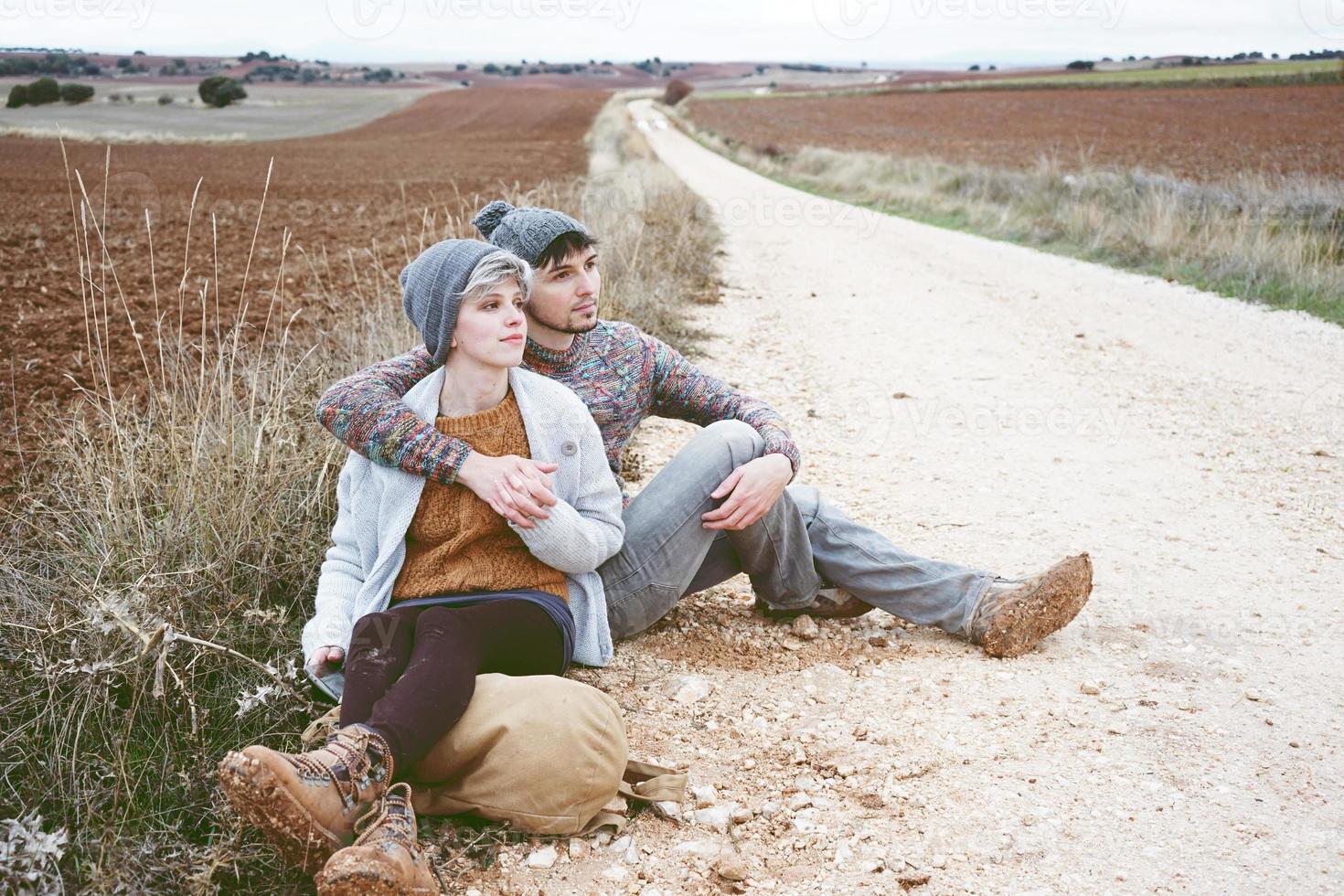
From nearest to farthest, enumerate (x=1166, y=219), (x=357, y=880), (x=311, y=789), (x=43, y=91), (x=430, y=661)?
1. (x=357, y=880)
2. (x=311, y=789)
3. (x=430, y=661)
4. (x=1166, y=219)
5. (x=43, y=91)

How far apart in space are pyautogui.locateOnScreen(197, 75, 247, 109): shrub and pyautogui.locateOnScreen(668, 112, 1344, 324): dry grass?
44.3m

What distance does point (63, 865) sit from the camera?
6.10 feet

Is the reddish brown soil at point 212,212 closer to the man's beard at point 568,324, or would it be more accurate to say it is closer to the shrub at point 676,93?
the man's beard at point 568,324

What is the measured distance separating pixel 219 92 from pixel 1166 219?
2058 inches

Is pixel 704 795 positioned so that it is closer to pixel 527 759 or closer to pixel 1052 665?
pixel 527 759

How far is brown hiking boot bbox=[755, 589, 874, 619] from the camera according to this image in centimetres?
323

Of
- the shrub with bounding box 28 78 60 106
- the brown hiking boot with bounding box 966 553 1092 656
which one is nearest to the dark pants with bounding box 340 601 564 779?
the brown hiking boot with bounding box 966 553 1092 656

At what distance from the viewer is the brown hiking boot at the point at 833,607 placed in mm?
3227

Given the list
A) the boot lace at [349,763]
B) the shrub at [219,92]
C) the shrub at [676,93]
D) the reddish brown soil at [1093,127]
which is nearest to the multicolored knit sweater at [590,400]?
the boot lace at [349,763]

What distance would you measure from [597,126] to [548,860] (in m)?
41.0

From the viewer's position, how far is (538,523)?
2.38 m

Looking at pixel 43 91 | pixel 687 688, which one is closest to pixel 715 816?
pixel 687 688

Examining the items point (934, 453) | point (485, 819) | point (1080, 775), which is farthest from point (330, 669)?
point (934, 453)

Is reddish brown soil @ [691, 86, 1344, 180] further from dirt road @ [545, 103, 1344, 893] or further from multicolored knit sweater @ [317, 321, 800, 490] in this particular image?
multicolored knit sweater @ [317, 321, 800, 490]
